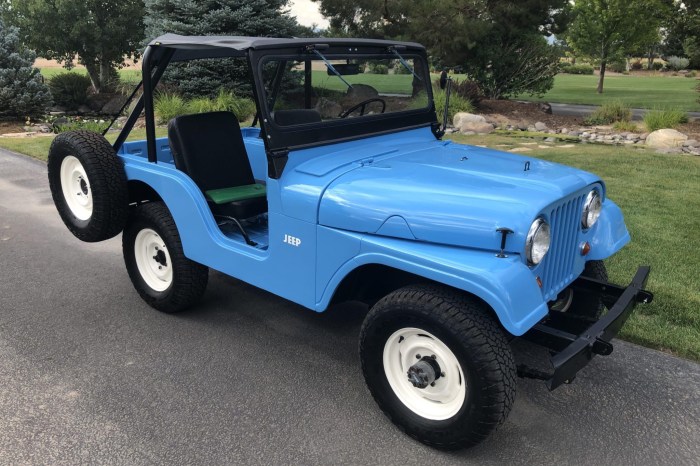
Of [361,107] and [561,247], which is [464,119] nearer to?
[361,107]

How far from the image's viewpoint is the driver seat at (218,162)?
3537mm

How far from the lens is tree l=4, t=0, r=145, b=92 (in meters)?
18.5

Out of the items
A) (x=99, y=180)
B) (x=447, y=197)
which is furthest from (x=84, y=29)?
(x=447, y=197)

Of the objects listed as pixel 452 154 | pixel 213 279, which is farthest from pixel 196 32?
pixel 452 154

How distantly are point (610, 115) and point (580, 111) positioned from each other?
314 cm

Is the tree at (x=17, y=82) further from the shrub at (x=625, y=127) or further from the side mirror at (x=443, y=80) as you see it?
the shrub at (x=625, y=127)

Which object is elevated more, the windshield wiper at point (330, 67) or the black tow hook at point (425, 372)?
the windshield wiper at point (330, 67)

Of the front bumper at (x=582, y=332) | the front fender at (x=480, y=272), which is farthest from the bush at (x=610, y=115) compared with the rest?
the front fender at (x=480, y=272)

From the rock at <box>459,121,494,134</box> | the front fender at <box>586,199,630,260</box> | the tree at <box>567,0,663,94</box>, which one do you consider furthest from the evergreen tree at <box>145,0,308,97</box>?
the tree at <box>567,0,663,94</box>

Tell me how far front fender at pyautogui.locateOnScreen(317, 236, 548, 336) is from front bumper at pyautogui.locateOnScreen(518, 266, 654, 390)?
0.72 feet

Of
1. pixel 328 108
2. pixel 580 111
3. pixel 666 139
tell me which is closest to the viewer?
pixel 328 108

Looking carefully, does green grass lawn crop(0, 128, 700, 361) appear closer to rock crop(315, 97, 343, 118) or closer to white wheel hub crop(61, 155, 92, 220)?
rock crop(315, 97, 343, 118)

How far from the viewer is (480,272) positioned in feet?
6.99

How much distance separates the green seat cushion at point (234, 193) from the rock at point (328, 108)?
74cm
